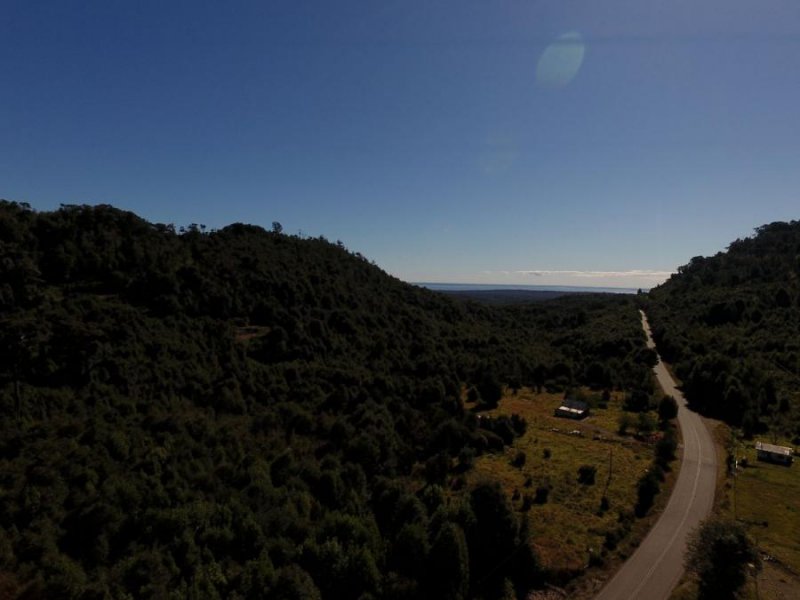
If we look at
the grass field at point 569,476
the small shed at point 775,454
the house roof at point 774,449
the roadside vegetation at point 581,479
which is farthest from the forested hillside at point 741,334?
the grass field at point 569,476

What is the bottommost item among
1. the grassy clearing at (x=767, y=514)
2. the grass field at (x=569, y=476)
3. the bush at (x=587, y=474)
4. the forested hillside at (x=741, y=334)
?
the grass field at (x=569, y=476)

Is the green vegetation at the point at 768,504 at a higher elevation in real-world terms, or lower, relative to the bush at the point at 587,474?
higher

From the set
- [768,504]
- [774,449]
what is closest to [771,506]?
[768,504]

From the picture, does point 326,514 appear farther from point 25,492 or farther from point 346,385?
point 346,385

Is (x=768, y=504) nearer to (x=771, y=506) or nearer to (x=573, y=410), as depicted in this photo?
(x=771, y=506)

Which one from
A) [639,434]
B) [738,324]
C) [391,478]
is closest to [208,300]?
[391,478]

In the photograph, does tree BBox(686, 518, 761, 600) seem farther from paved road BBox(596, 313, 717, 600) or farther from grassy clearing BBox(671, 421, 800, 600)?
paved road BBox(596, 313, 717, 600)

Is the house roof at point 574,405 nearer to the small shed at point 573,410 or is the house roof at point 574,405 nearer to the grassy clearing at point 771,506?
the small shed at point 573,410
